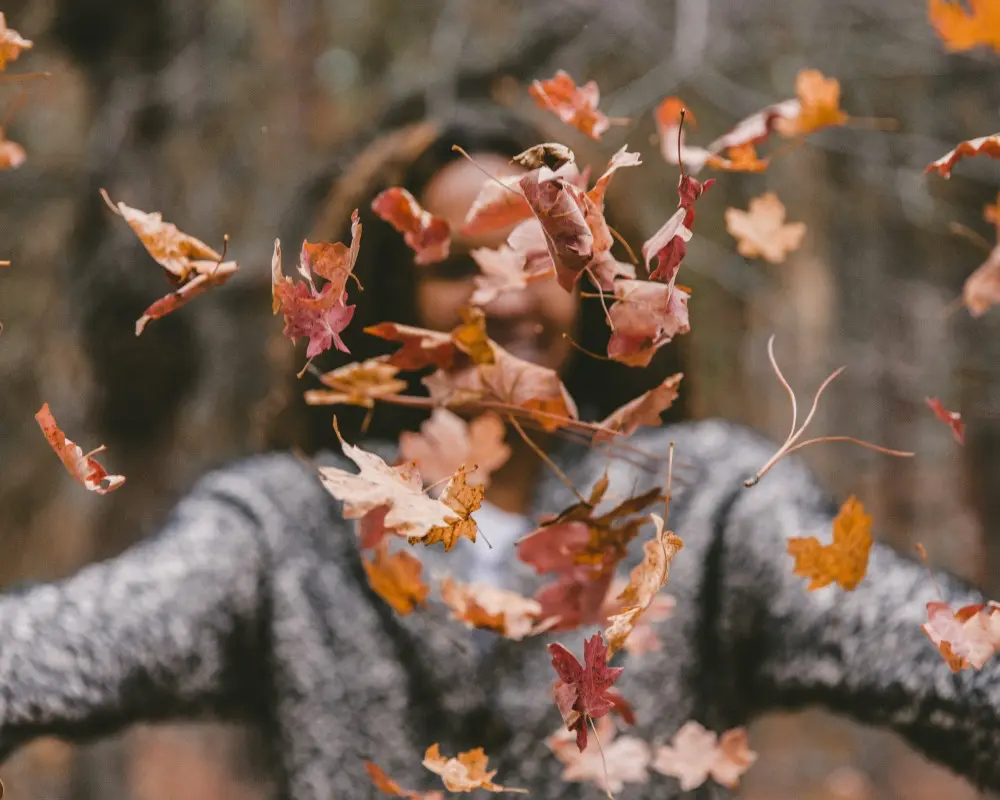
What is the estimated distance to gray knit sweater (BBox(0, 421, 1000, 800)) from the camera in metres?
0.44

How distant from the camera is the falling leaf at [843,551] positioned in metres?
0.27

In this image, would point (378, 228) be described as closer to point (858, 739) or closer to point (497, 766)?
point (497, 766)

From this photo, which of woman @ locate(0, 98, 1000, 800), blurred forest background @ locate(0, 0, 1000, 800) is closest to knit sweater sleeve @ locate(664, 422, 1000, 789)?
woman @ locate(0, 98, 1000, 800)

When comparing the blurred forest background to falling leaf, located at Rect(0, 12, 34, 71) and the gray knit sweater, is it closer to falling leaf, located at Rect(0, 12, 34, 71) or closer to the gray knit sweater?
the gray knit sweater

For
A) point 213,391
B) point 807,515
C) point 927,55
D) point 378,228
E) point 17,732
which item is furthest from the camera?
point 213,391

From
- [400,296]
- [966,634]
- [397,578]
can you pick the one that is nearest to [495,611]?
[397,578]

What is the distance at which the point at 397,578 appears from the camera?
0.33m

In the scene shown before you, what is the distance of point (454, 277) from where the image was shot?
0.50m

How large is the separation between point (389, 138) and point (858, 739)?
1.22m

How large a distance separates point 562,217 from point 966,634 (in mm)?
157

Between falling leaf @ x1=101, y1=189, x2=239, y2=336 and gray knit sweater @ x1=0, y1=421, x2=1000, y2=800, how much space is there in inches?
8.5

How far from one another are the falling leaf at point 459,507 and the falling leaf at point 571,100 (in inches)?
4.1

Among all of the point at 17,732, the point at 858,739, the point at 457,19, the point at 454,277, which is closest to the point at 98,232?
the point at 457,19

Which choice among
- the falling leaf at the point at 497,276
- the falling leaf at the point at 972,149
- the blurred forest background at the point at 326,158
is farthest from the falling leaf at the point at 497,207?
the blurred forest background at the point at 326,158
